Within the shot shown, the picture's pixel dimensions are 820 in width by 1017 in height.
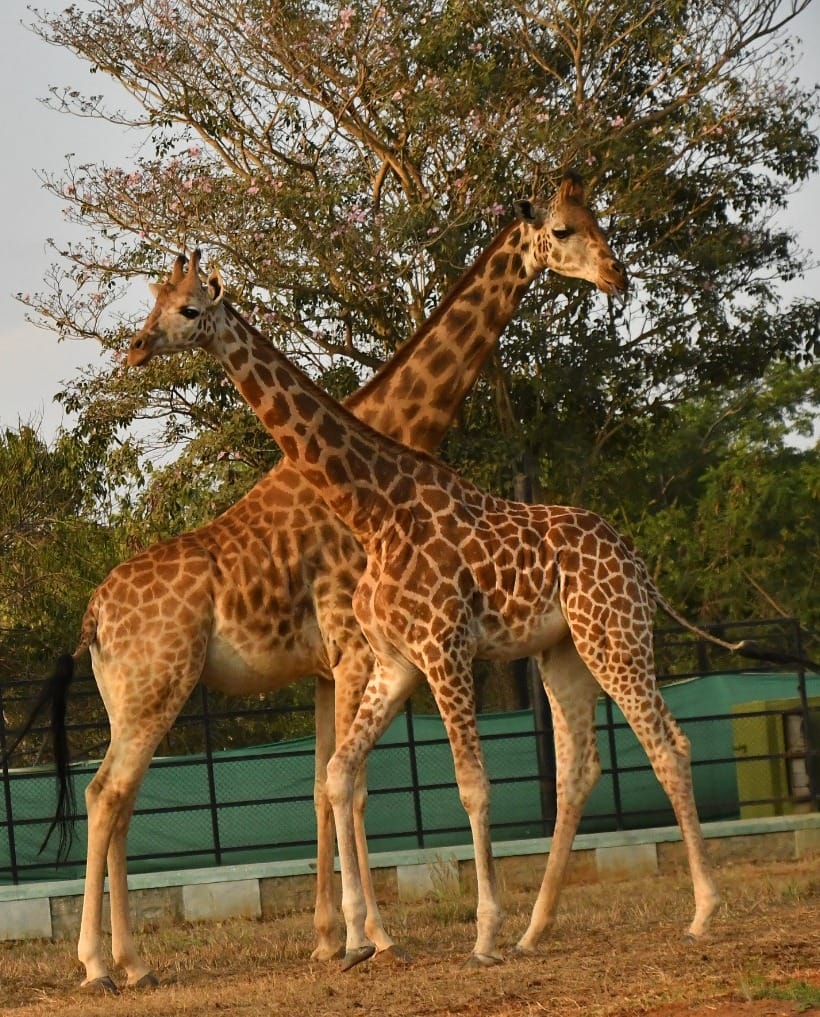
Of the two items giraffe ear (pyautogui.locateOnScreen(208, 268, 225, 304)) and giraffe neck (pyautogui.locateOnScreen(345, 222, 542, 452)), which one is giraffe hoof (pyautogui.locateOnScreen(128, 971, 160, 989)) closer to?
giraffe neck (pyautogui.locateOnScreen(345, 222, 542, 452))

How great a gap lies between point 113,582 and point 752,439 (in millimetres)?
21859

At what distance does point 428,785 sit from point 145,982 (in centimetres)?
383

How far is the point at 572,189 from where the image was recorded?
9.11 m

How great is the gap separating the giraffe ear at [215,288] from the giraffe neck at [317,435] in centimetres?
13

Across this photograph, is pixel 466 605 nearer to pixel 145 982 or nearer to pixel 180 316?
pixel 180 316

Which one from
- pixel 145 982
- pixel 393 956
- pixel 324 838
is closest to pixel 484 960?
pixel 393 956

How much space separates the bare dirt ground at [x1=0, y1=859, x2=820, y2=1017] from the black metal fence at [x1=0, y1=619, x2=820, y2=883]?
4.46ft

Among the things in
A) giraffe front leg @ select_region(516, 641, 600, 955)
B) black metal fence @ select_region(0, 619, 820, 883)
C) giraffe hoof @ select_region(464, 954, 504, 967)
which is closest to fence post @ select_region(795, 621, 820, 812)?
black metal fence @ select_region(0, 619, 820, 883)

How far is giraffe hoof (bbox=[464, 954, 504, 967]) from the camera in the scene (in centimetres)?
702

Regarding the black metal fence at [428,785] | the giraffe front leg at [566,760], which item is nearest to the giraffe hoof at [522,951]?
the giraffe front leg at [566,760]

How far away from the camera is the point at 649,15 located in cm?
1694

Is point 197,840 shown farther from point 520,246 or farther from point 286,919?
point 520,246

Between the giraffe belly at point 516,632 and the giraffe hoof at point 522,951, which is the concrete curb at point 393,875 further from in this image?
the giraffe belly at point 516,632

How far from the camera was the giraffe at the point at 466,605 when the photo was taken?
7.23m
